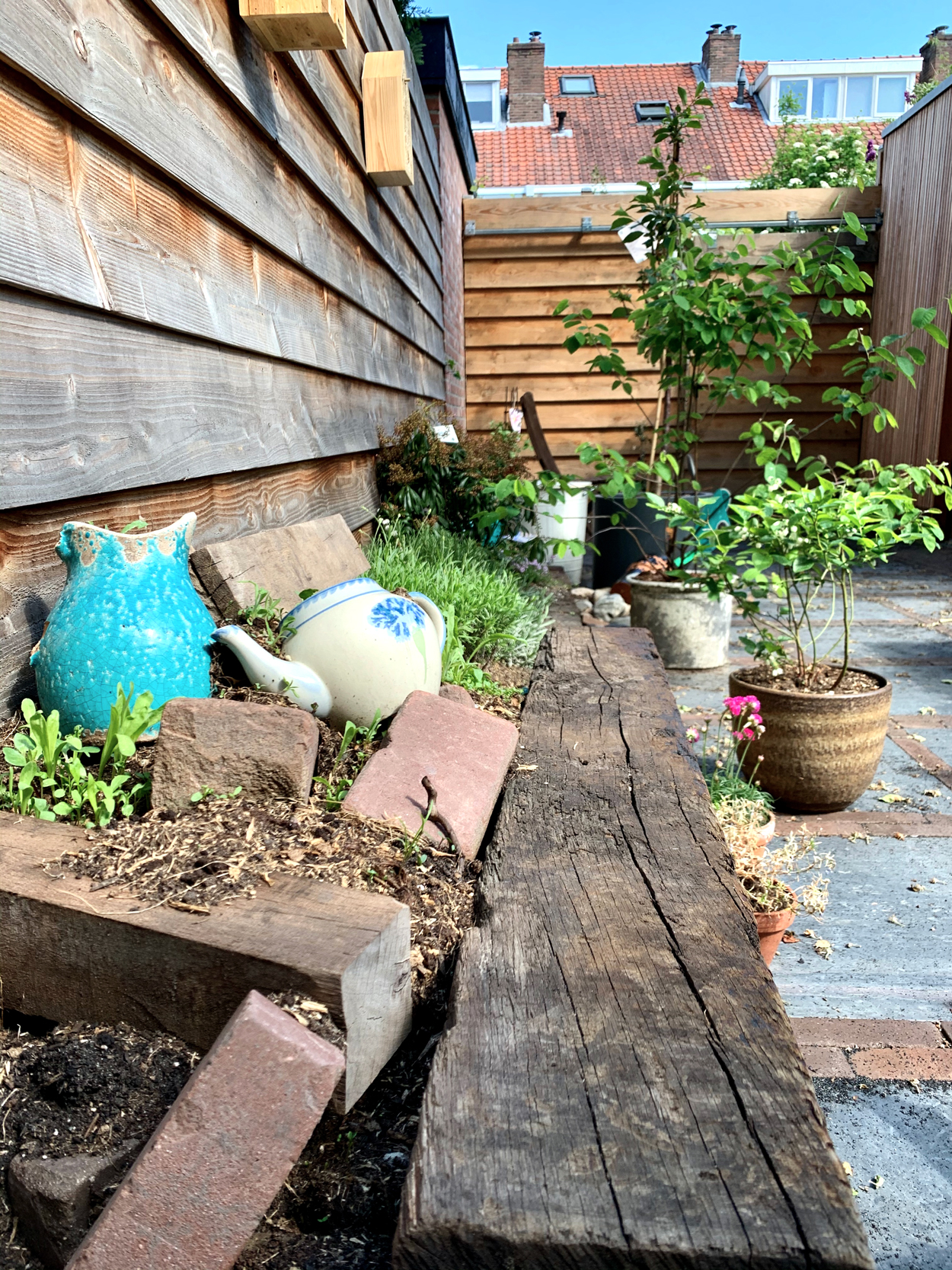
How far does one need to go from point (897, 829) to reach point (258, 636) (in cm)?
217

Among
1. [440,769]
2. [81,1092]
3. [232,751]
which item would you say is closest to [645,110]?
[440,769]

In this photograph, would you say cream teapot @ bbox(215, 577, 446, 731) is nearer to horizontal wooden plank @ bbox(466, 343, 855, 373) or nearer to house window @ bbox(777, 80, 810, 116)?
horizontal wooden plank @ bbox(466, 343, 855, 373)

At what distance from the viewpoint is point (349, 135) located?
3580 millimetres

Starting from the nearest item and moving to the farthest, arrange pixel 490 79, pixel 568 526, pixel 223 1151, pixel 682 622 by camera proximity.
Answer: pixel 223 1151
pixel 682 622
pixel 568 526
pixel 490 79

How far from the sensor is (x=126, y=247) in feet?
5.58

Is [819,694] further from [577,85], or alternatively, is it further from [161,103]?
[577,85]

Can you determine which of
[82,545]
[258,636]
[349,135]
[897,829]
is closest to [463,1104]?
[82,545]

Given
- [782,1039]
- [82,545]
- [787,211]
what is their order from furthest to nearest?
[787,211]
[82,545]
[782,1039]

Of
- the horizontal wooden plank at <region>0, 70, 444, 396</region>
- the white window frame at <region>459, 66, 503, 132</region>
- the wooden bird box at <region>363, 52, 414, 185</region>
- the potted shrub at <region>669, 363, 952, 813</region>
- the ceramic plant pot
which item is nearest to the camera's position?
the horizontal wooden plank at <region>0, 70, 444, 396</region>

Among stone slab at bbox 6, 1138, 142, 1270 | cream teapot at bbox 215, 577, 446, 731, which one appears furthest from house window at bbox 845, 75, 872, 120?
stone slab at bbox 6, 1138, 142, 1270

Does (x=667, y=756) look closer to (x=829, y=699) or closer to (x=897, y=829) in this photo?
(x=829, y=699)

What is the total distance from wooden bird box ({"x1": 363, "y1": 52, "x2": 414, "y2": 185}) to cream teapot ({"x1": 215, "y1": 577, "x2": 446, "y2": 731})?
2482mm

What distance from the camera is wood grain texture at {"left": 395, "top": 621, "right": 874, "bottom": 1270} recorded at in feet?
2.57

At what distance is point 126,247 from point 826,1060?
6.83 ft
